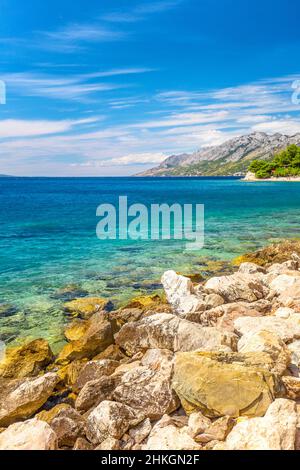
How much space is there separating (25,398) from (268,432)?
20.7ft

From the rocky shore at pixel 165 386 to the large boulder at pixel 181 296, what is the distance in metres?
0.09

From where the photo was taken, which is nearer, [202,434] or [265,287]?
[202,434]

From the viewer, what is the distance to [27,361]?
12.3 meters

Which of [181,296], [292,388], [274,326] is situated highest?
[274,326]

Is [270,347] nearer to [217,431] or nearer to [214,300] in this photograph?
[217,431]

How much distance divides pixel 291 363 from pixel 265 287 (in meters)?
7.50

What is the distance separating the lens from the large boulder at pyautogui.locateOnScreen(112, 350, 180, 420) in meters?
8.27

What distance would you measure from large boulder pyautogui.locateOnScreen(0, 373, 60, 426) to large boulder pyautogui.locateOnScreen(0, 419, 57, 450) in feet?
6.09

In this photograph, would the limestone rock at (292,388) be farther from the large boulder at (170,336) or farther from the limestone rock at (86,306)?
the limestone rock at (86,306)

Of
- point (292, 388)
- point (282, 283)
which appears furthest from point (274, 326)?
point (282, 283)

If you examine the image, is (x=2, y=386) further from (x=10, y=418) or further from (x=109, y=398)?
(x=109, y=398)
